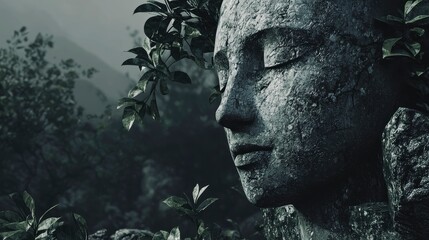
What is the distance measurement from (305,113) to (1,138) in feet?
31.7

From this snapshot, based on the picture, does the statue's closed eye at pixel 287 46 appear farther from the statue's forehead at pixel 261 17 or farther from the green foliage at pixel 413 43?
the green foliage at pixel 413 43

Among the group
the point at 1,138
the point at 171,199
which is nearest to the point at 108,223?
the point at 1,138

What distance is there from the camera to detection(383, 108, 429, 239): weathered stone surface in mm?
2459

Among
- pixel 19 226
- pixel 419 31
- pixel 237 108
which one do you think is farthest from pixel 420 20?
pixel 19 226

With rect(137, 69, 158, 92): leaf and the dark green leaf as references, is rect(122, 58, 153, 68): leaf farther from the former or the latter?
the dark green leaf

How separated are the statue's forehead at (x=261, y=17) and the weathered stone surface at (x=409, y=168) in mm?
589

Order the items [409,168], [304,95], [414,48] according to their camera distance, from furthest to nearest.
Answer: [304,95], [414,48], [409,168]

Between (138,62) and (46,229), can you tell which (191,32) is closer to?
(138,62)

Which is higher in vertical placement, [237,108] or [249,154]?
[237,108]

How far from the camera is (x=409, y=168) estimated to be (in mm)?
2488

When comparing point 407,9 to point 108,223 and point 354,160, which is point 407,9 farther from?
point 108,223

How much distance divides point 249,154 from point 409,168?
2.34 feet

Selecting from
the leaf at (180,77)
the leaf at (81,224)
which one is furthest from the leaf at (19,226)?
the leaf at (180,77)

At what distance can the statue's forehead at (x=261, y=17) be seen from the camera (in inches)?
111
